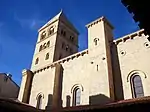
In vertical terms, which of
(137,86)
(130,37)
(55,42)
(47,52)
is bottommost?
(137,86)

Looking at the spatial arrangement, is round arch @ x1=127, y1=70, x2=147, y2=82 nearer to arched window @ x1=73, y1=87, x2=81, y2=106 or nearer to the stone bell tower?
arched window @ x1=73, y1=87, x2=81, y2=106

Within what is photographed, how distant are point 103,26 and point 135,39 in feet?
12.6

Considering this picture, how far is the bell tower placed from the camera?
27000 mm

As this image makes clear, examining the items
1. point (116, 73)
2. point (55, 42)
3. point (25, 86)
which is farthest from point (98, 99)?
point (55, 42)

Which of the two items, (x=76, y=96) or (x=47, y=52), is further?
(x=47, y=52)

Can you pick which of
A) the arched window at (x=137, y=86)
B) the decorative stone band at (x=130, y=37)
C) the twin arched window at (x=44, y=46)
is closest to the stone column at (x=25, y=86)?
the twin arched window at (x=44, y=46)

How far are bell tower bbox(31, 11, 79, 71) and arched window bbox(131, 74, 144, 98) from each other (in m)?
13.9

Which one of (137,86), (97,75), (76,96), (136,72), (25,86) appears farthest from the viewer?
(25,86)

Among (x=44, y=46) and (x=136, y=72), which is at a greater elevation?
(x=44, y=46)

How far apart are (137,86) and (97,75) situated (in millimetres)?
3366

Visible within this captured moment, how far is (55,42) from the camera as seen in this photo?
27.7 metres

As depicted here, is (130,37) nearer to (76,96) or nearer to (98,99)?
(98,99)

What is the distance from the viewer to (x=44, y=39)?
3073cm

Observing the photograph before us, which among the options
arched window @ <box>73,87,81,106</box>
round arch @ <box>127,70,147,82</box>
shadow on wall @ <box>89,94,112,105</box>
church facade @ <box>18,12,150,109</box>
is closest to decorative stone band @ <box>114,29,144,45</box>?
church facade @ <box>18,12,150,109</box>
